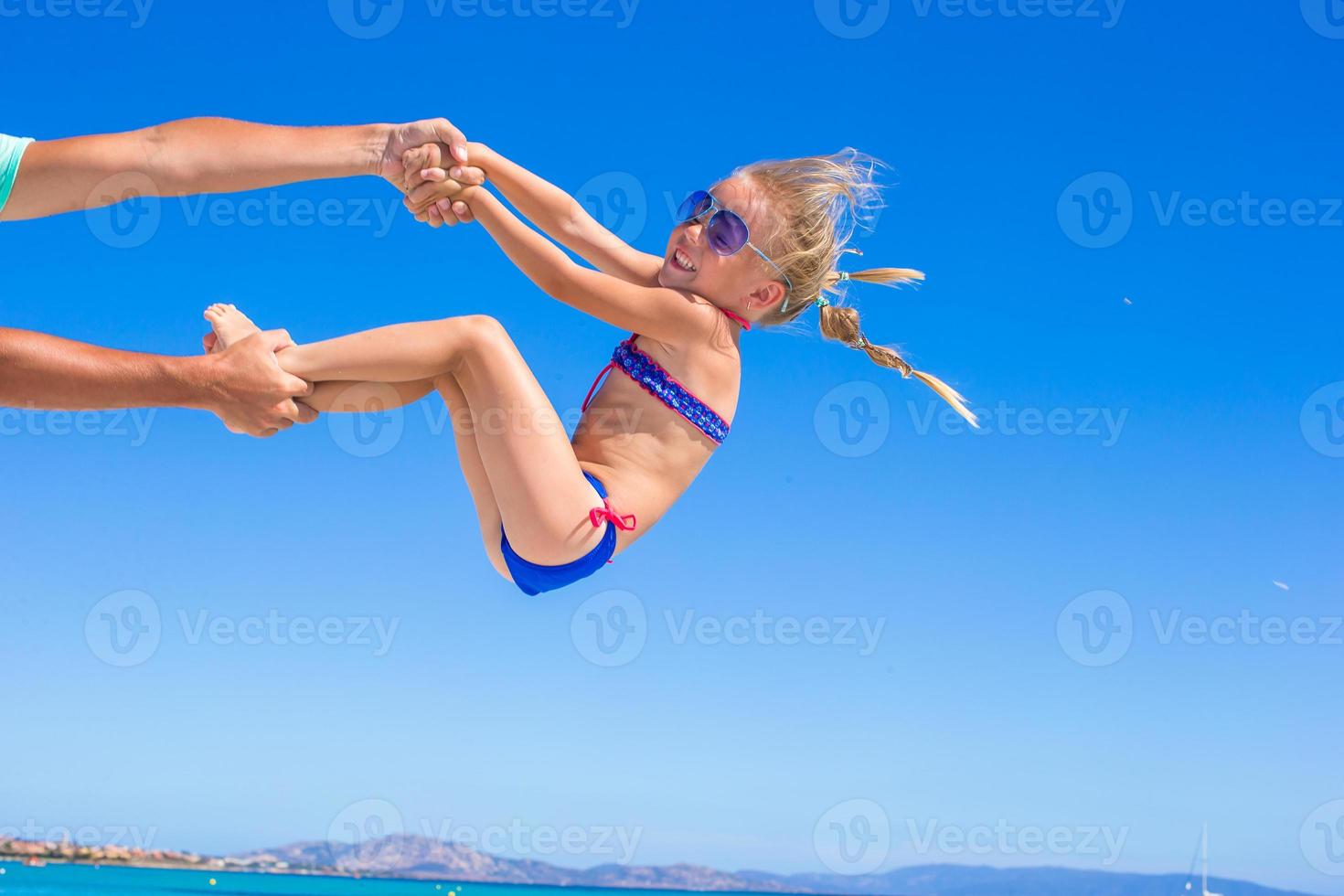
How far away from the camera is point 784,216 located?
5.64 m

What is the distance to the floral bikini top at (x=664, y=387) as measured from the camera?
531 centimetres

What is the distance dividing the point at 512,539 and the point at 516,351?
2.84 feet

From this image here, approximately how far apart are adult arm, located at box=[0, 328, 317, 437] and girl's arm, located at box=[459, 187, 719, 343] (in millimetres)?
1100

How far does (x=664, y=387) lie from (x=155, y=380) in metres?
2.10

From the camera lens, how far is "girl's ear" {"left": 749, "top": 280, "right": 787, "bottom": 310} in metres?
5.58

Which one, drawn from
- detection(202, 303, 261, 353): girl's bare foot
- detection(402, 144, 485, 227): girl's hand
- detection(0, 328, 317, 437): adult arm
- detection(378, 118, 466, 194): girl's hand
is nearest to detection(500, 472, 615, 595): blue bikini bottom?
detection(0, 328, 317, 437): adult arm

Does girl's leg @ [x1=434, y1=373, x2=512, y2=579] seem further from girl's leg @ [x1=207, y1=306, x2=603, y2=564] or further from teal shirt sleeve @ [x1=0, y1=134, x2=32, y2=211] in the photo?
teal shirt sleeve @ [x1=0, y1=134, x2=32, y2=211]

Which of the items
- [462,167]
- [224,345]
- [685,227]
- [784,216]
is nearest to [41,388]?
[224,345]

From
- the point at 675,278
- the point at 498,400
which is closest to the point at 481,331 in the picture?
the point at 498,400

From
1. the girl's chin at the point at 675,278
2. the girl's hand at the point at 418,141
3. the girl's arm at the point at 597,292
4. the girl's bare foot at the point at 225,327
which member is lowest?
the girl's bare foot at the point at 225,327

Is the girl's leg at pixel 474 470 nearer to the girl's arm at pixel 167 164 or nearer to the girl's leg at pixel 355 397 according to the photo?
the girl's leg at pixel 355 397

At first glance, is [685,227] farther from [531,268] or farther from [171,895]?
[171,895]

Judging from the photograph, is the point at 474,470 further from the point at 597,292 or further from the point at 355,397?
the point at 597,292

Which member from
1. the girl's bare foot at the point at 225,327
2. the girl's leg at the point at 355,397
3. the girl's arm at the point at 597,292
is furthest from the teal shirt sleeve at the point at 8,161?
the girl's arm at the point at 597,292
